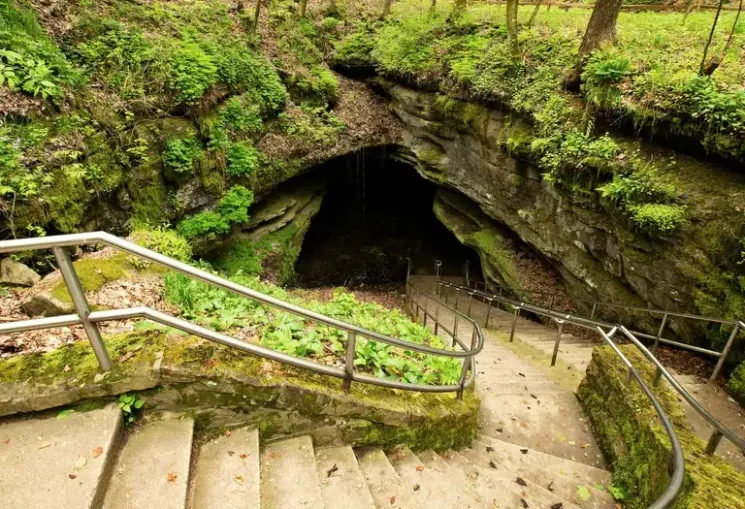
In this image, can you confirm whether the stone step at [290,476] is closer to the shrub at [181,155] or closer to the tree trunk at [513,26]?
the shrub at [181,155]

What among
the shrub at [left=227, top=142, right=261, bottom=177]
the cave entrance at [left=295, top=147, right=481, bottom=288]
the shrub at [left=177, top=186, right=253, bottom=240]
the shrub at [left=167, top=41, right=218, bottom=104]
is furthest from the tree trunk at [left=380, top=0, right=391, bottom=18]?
the shrub at [left=177, top=186, right=253, bottom=240]

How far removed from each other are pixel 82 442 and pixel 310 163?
33.1 feet

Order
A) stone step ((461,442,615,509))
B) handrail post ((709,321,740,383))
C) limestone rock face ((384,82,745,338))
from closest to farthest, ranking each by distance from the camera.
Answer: stone step ((461,442,615,509)) < handrail post ((709,321,740,383)) < limestone rock face ((384,82,745,338))

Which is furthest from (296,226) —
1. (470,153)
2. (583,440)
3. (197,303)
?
(583,440)

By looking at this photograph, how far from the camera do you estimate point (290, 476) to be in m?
2.59

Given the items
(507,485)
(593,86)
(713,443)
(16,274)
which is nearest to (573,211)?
(593,86)

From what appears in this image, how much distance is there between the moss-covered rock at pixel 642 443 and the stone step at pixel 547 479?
260 mm

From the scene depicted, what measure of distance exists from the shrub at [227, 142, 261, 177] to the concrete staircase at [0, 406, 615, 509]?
774 cm

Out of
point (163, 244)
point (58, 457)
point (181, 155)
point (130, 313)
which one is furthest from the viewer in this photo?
point (181, 155)

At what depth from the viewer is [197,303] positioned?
14.3 feet

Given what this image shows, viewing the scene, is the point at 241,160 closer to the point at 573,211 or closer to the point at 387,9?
the point at 573,211

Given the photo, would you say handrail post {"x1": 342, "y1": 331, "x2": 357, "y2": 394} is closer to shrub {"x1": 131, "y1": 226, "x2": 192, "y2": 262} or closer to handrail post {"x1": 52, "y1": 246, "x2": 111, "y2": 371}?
handrail post {"x1": 52, "y1": 246, "x2": 111, "y2": 371}

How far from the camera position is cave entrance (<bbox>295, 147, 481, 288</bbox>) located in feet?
50.0

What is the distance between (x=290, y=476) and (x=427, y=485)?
122 cm
